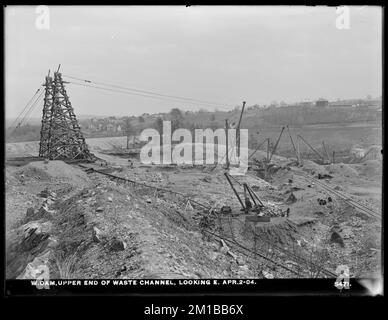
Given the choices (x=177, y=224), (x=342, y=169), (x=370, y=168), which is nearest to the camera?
(x=370, y=168)

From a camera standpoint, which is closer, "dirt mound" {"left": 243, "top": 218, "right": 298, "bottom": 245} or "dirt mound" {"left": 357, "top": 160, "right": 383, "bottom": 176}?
"dirt mound" {"left": 357, "top": 160, "right": 383, "bottom": 176}

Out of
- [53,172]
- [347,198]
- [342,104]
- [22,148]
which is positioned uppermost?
[342,104]

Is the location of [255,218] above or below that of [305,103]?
below

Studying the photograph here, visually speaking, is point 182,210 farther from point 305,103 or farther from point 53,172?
point 305,103

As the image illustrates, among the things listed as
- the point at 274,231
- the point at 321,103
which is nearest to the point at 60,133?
the point at 274,231

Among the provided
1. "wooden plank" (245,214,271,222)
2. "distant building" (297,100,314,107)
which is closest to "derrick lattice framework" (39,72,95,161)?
"wooden plank" (245,214,271,222)

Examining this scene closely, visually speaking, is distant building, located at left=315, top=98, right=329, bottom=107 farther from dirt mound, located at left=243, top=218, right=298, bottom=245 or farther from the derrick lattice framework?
the derrick lattice framework
